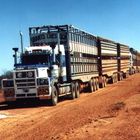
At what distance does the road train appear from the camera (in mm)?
20984

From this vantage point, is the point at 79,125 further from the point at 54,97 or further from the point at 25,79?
the point at 54,97

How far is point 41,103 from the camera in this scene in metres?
23.1

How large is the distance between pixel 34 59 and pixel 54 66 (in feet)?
3.53

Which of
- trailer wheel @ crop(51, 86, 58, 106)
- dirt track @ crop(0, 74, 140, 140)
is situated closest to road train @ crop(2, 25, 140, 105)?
trailer wheel @ crop(51, 86, 58, 106)

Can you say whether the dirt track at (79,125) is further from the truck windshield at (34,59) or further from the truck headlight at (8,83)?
the truck windshield at (34,59)

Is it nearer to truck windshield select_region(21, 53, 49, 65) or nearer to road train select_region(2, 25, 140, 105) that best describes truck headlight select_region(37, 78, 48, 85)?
road train select_region(2, 25, 140, 105)

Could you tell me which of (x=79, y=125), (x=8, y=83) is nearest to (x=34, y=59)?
(x=8, y=83)

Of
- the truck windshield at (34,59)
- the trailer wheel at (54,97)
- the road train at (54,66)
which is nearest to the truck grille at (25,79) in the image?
the road train at (54,66)

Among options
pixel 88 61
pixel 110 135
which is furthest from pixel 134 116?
pixel 88 61

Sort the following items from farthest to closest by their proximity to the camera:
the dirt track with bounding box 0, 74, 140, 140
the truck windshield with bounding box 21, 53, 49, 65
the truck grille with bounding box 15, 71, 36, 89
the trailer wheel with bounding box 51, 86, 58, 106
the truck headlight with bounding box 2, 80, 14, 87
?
1. the truck windshield with bounding box 21, 53, 49, 65
2. the trailer wheel with bounding box 51, 86, 58, 106
3. the truck headlight with bounding box 2, 80, 14, 87
4. the truck grille with bounding box 15, 71, 36, 89
5. the dirt track with bounding box 0, 74, 140, 140

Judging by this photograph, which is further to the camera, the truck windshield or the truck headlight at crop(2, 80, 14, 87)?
the truck windshield

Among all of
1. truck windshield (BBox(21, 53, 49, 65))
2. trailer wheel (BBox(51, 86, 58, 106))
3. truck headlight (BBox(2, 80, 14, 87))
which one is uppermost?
truck windshield (BBox(21, 53, 49, 65))

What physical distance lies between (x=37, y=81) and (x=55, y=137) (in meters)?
9.48

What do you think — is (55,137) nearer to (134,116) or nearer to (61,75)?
(134,116)
